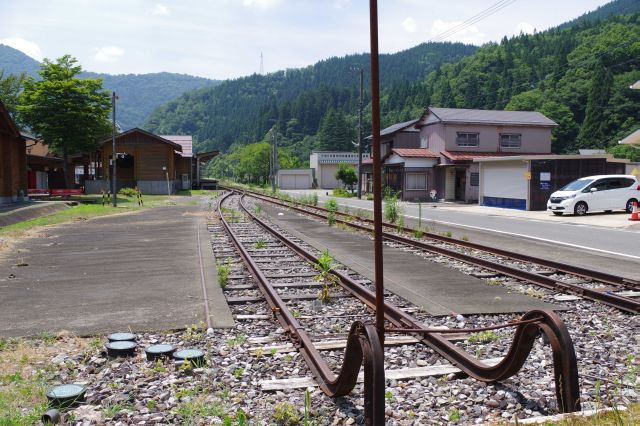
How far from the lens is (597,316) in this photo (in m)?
6.26

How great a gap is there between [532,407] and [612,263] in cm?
810

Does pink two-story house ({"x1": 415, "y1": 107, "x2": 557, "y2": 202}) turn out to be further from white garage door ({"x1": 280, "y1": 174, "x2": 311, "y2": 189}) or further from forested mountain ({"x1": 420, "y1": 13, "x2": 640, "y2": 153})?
white garage door ({"x1": 280, "y1": 174, "x2": 311, "y2": 189})

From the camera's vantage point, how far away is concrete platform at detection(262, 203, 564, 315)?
6629mm

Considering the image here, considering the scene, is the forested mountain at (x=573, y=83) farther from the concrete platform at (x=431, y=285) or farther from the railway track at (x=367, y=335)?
the railway track at (x=367, y=335)

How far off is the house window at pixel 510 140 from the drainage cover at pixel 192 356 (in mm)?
38450

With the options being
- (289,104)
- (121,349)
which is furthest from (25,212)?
(289,104)

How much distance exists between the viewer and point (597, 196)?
23219 millimetres

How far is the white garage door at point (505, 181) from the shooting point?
28.2 m

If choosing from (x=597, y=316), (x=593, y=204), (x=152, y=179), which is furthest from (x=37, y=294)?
(x=152, y=179)

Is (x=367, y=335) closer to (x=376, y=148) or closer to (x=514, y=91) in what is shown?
(x=376, y=148)

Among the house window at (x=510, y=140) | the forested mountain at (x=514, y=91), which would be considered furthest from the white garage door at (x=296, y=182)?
the house window at (x=510, y=140)

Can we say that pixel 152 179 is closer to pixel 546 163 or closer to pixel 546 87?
pixel 546 163

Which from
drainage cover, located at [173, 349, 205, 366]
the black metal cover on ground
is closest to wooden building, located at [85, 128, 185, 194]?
the black metal cover on ground

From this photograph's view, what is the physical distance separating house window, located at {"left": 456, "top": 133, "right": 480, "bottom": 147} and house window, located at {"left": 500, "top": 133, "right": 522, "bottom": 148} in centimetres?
199
